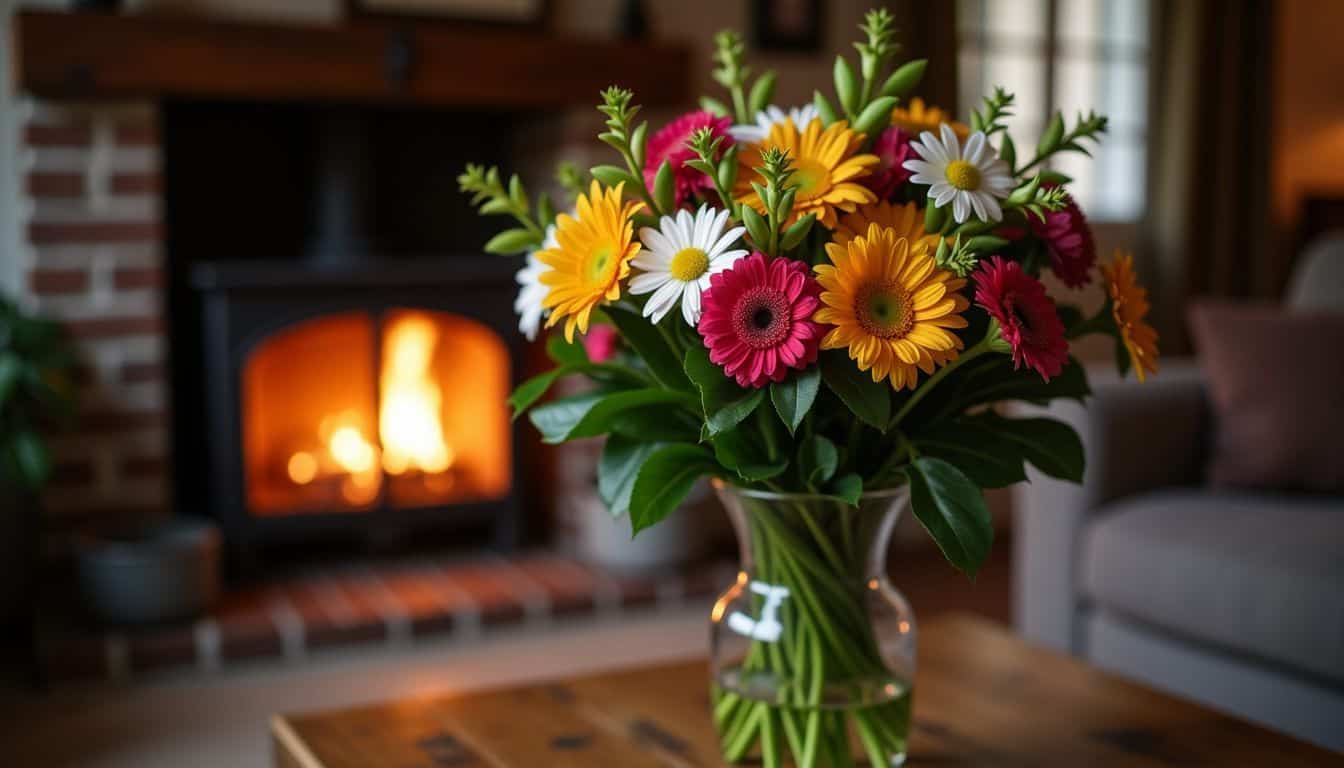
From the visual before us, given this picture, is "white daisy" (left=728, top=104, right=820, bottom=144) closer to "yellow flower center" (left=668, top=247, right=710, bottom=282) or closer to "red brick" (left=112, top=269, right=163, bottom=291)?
"yellow flower center" (left=668, top=247, right=710, bottom=282)

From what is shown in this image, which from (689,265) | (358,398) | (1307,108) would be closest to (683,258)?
(689,265)

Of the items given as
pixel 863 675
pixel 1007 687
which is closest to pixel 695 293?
pixel 863 675

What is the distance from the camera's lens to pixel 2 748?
2.19 m

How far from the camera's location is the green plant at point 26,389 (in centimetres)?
244

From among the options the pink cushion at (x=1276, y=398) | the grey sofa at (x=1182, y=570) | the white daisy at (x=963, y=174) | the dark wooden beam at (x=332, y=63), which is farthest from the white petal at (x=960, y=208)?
the dark wooden beam at (x=332, y=63)

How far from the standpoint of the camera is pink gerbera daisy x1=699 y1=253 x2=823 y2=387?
2.90 ft

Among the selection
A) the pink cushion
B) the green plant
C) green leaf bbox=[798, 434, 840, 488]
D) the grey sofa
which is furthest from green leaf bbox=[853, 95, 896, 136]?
the green plant

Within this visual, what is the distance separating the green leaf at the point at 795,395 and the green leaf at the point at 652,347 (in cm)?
12

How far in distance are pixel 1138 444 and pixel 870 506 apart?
1342 millimetres

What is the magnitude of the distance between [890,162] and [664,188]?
0.57 ft

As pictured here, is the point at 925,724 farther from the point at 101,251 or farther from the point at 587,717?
the point at 101,251

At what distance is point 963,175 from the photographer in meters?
0.93

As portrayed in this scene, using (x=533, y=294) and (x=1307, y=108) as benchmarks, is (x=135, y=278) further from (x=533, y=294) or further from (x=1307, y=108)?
(x=1307, y=108)

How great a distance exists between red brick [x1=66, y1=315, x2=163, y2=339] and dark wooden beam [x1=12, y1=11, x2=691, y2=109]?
0.45 metres
